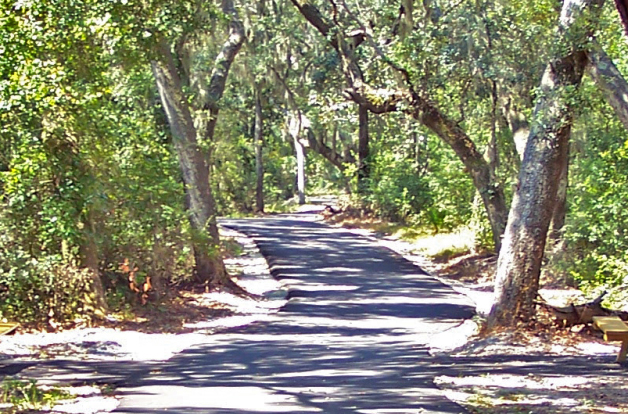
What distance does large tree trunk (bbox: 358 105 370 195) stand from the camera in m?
36.4

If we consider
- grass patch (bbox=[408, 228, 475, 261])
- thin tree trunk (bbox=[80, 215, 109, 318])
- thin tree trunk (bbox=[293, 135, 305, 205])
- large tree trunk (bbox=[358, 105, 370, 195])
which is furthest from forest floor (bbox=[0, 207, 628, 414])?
thin tree trunk (bbox=[293, 135, 305, 205])

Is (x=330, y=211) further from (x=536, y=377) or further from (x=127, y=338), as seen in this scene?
(x=536, y=377)

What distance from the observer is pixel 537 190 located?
1200cm

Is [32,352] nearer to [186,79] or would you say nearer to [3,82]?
[3,82]

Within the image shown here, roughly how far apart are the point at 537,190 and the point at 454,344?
243cm

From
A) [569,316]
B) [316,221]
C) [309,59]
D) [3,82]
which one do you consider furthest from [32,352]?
[316,221]

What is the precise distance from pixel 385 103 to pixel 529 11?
3562 millimetres

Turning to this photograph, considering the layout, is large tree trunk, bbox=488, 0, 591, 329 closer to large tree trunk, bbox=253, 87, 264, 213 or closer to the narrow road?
the narrow road

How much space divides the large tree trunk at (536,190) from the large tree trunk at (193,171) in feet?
23.2

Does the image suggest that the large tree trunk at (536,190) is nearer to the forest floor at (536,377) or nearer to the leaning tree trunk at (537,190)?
the leaning tree trunk at (537,190)

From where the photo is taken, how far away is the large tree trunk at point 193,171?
17922 mm

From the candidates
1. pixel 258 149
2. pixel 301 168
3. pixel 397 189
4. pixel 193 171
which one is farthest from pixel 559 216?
pixel 301 168

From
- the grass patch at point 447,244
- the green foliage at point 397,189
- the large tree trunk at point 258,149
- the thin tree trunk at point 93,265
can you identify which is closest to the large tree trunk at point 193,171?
the thin tree trunk at point 93,265

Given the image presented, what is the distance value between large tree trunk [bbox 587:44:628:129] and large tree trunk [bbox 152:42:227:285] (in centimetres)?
871
